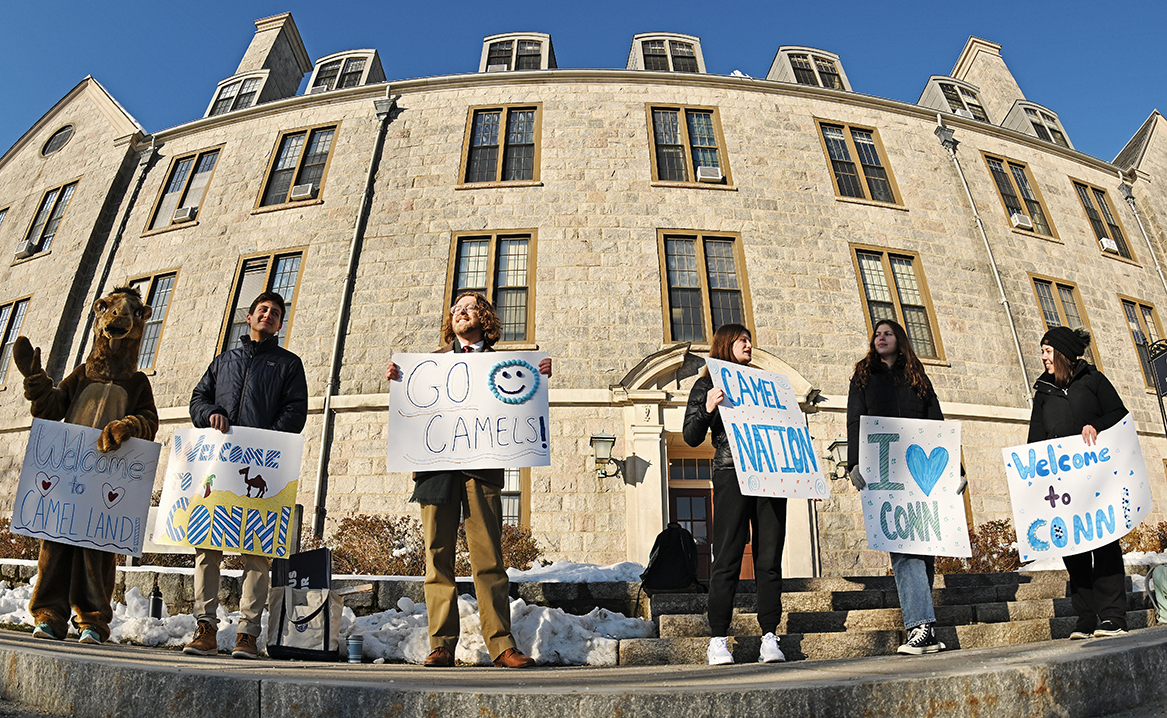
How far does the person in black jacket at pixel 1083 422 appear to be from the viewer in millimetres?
4148

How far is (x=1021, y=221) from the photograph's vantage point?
1402 centimetres

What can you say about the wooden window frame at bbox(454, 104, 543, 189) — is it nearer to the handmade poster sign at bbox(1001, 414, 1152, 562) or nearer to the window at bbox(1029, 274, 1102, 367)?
the handmade poster sign at bbox(1001, 414, 1152, 562)

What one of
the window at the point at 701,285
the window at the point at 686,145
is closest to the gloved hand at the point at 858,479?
the window at the point at 701,285

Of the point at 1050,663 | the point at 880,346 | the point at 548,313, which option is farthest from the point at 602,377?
the point at 1050,663

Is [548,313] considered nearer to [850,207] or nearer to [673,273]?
[673,273]

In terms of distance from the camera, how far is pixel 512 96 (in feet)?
45.4

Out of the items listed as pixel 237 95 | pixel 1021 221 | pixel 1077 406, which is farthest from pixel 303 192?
pixel 1021 221

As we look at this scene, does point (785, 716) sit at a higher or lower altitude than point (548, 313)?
lower

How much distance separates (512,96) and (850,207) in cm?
722

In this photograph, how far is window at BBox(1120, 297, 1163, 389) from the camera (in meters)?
13.8

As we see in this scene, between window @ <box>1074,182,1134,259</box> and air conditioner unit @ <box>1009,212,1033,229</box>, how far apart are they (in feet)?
7.71

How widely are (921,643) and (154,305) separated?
→ 14357 mm

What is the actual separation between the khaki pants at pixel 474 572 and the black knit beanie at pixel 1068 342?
3916 mm

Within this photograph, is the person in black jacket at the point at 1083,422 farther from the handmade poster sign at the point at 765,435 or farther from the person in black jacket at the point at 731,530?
the person in black jacket at the point at 731,530
